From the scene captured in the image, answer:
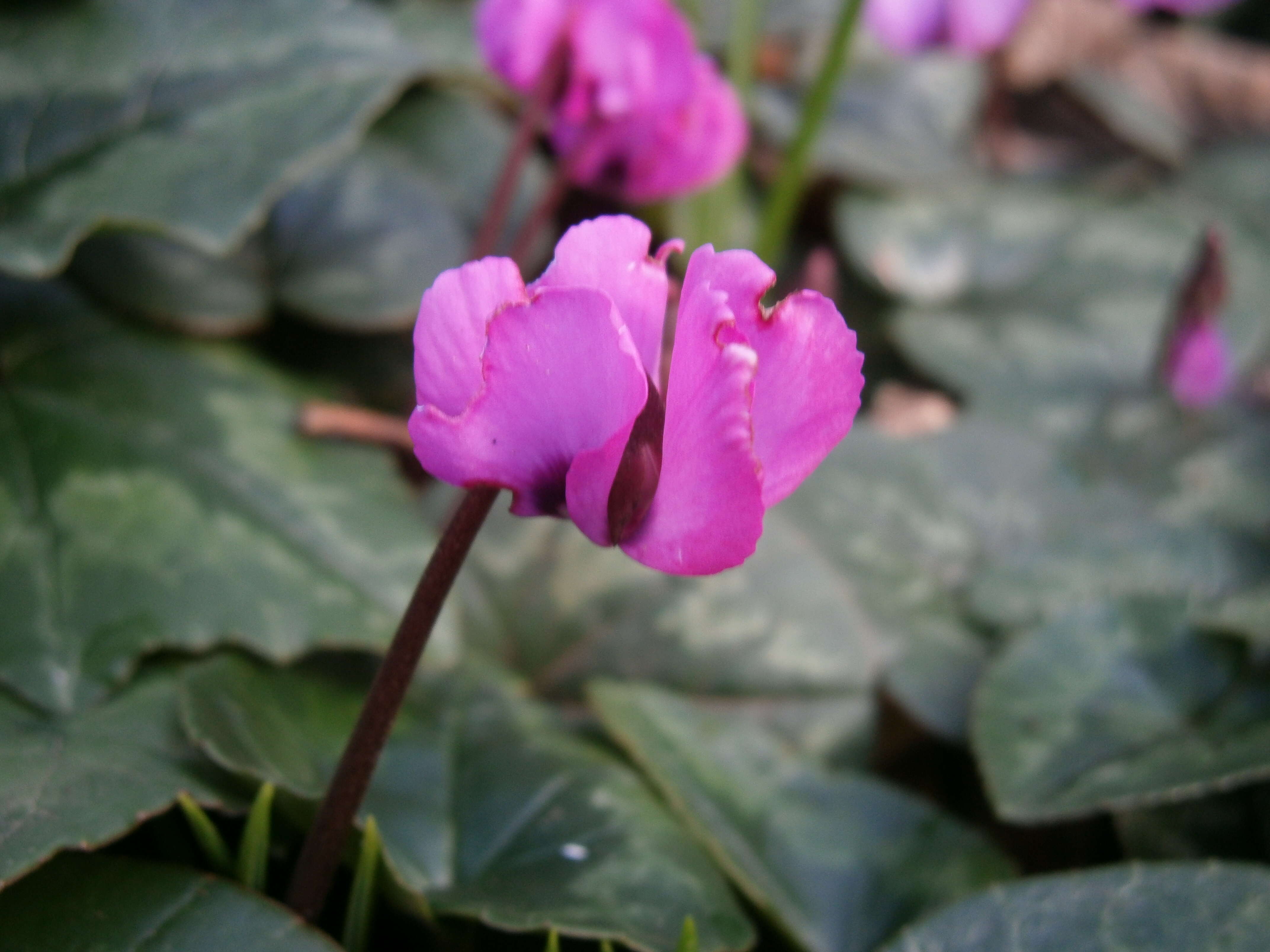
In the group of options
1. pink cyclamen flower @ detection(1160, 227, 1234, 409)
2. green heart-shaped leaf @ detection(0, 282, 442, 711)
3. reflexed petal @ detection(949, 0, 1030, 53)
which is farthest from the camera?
reflexed petal @ detection(949, 0, 1030, 53)

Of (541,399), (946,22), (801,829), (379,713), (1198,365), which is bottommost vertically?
(801,829)

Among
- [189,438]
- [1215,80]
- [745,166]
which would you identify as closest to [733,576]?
[189,438]

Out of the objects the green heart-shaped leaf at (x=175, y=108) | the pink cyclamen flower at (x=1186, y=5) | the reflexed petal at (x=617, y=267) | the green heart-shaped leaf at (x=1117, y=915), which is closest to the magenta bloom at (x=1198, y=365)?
the pink cyclamen flower at (x=1186, y=5)

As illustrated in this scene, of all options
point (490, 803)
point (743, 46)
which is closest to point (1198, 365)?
point (743, 46)

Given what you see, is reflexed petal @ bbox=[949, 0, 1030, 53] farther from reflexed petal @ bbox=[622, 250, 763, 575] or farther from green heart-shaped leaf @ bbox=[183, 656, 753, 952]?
reflexed petal @ bbox=[622, 250, 763, 575]

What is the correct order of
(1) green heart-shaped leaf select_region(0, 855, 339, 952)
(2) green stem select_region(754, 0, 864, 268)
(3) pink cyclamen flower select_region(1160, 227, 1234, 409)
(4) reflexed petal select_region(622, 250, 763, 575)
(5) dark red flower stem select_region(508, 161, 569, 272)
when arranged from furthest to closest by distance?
(3) pink cyclamen flower select_region(1160, 227, 1234, 409) → (2) green stem select_region(754, 0, 864, 268) → (5) dark red flower stem select_region(508, 161, 569, 272) → (1) green heart-shaped leaf select_region(0, 855, 339, 952) → (4) reflexed petal select_region(622, 250, 763, 575)

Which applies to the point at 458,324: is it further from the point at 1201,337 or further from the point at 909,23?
the point at 909,23

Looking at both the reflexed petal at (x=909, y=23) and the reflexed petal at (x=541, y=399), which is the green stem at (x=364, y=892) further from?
the reflexed petal at (x=909, y=23)

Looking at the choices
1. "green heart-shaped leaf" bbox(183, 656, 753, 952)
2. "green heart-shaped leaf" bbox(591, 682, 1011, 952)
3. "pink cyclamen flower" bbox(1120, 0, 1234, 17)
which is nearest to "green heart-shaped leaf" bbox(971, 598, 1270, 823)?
"green heart-shaped leaf" bbox(591, 682, 1011, 952)
